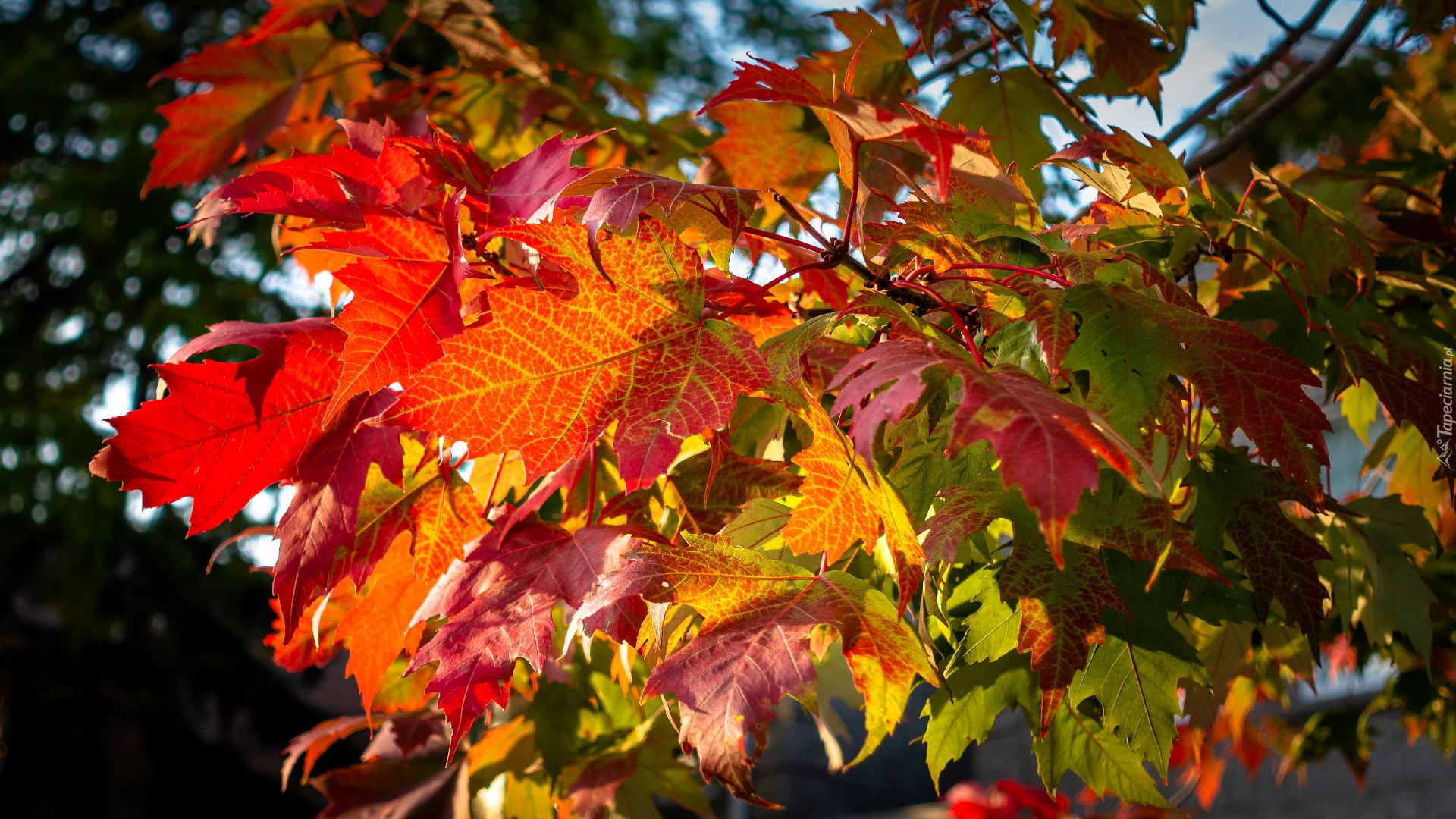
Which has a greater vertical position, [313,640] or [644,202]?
[644,202]

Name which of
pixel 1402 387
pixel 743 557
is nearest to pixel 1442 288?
pixel 1402 387

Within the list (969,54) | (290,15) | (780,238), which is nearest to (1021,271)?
(780,238)

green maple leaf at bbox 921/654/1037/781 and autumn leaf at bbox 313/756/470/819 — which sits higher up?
green maple leaf at bbox 921/654/1037/781

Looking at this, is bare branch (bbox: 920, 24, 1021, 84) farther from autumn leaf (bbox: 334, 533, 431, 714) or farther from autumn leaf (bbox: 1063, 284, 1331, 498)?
autumn leaf (bbox: 334, 533, 431, 714)

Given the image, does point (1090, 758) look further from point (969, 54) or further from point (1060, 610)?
point (969, 54)

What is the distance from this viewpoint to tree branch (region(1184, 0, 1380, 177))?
1.28 meters

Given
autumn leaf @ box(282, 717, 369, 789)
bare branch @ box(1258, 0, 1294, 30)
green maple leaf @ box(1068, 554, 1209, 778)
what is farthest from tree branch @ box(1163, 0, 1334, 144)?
autumn leaf @ box(282, 717, 369, 789)

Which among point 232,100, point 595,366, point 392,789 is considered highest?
point 595,366

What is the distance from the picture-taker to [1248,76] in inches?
53.2

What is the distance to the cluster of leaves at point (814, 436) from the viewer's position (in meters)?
0.59

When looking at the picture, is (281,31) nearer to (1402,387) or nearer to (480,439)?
(480,439)

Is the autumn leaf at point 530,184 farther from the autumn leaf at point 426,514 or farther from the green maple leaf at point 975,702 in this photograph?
the green maple leaf at point 975,702

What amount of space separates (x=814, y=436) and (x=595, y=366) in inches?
5.9

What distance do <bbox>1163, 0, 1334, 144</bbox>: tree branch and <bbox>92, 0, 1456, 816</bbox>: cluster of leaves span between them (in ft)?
1.34
